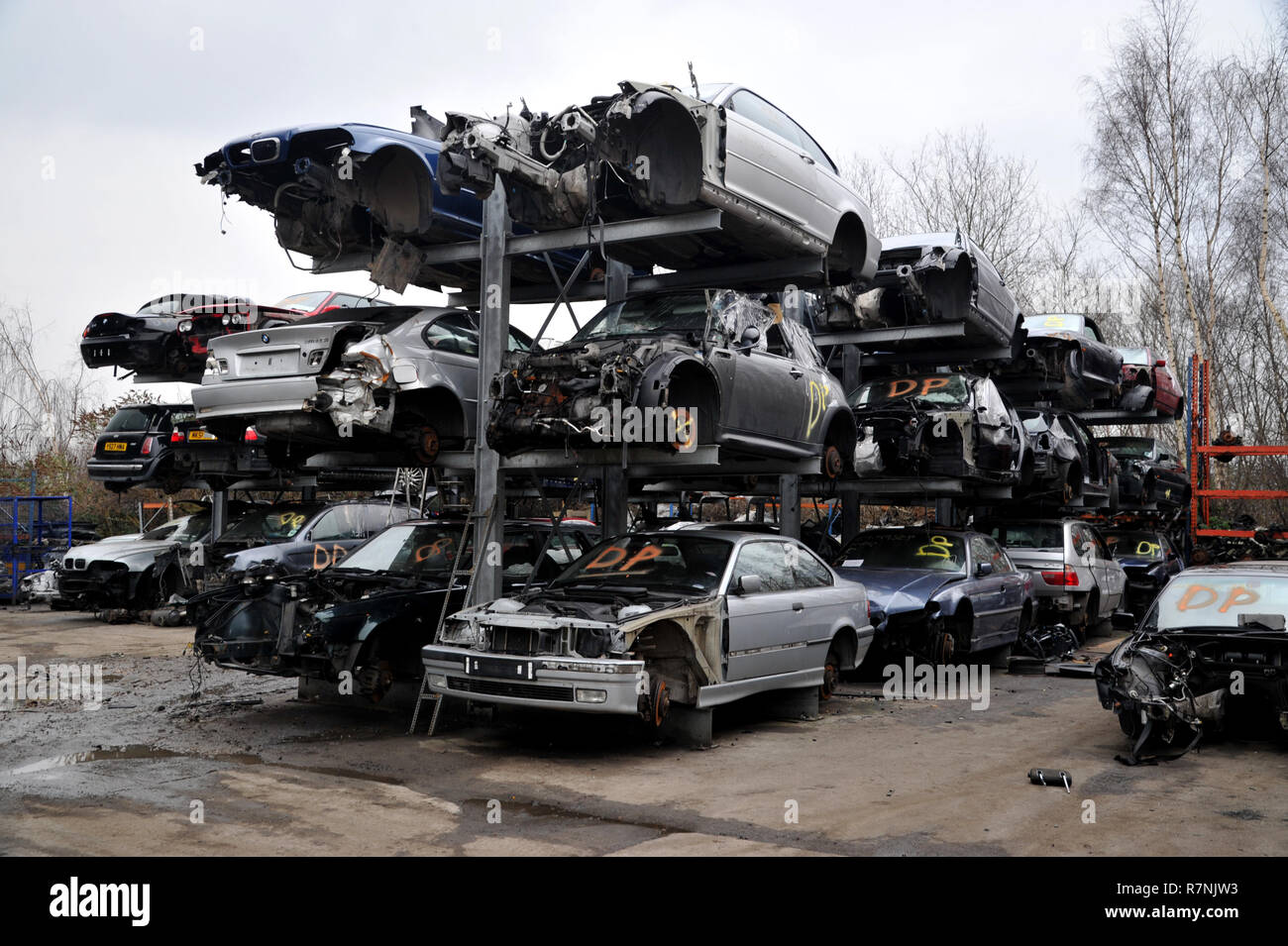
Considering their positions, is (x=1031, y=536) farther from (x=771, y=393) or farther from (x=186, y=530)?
(x=186, y=530)

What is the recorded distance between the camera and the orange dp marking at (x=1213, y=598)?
26.3 ft

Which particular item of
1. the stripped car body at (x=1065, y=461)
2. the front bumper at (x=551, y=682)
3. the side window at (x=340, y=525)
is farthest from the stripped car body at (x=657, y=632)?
the side window at (x=340, y=525)

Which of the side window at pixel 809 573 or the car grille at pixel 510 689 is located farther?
the side window at pixel 809 573

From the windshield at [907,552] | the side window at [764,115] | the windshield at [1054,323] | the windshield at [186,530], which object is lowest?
the windshield at [907,552]

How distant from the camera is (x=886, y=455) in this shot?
12.7m

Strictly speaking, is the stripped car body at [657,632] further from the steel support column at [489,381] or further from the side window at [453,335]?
the side window at [453,335]

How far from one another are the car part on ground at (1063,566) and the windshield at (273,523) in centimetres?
942

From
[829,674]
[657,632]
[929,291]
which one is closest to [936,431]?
[929,291]

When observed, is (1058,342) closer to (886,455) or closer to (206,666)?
(886,455)

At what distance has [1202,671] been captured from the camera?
7.54m

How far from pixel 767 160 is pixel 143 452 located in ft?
36.2

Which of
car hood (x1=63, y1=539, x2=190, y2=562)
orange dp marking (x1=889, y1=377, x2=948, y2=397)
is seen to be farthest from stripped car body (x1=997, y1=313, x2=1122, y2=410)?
car hood (x1=63, y1=539, x2=190, y2=562)

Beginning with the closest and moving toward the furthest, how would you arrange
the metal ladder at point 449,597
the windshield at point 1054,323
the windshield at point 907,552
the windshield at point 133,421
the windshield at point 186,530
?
the metal ladder at point 449,597 → the windshield at point 907,552 → the windshield at point 133,421 → the windshield at point 1054,323 → the windshield at point 186,530
